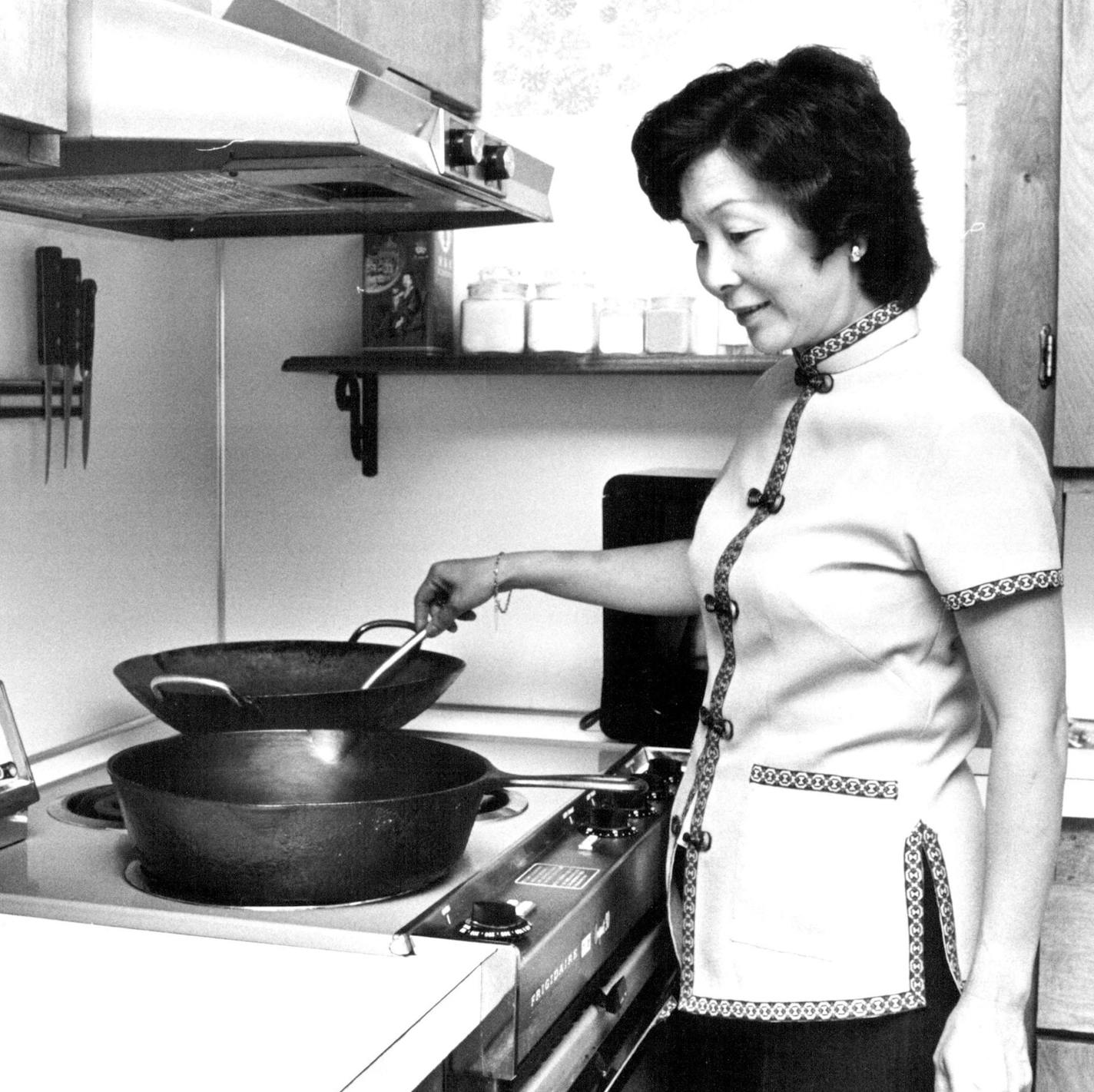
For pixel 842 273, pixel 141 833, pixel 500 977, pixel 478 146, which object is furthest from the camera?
pixel 478 146

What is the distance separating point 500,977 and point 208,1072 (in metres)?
0.30

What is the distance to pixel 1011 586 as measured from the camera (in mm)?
1276

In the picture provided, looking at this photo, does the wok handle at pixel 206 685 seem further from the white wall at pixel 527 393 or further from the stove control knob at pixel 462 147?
the white wall at pixel 527 393

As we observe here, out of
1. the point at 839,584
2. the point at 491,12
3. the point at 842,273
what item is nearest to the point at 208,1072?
the point at 839,584

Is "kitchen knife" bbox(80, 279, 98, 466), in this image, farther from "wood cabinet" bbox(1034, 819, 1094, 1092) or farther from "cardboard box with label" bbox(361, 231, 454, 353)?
"wood cabinet" bbox(1034, 819, 1094, 1092)

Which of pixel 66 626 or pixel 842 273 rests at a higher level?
pixel 842 273

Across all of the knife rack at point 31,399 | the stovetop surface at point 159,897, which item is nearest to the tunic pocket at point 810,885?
the stovetop surface at point 159,897

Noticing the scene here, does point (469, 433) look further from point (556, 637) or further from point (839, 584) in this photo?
point (839, 584)

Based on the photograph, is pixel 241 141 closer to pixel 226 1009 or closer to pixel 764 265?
pixel 764 265

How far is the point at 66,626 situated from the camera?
6.49 feet

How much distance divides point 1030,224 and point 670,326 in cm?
49

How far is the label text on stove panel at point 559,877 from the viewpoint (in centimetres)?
143

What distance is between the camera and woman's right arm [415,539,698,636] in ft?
5.66

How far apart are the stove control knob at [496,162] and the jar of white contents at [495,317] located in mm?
553
